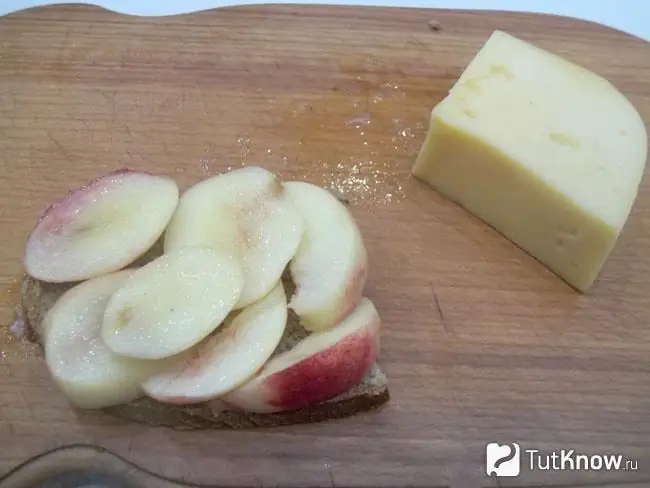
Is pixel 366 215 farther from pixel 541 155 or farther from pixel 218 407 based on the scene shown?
pixel 218 407

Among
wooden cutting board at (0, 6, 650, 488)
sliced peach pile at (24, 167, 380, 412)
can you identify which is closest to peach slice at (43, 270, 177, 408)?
sliced peach pile at (24, 167, 380, 412)

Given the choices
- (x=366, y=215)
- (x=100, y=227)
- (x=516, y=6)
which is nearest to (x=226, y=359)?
(x=100, y=227)

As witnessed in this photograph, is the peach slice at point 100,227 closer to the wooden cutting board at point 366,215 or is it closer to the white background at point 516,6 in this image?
the wooden cutting board at point 366,215

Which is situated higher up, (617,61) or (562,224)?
(617,61)

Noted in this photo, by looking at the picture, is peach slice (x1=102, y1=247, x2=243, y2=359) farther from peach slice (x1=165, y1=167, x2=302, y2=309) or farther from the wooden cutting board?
the wooden cutting board

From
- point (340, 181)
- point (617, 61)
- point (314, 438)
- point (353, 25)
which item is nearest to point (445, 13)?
point (353, 25)

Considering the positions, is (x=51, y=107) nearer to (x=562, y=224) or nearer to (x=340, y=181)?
(x=340, y=181)
